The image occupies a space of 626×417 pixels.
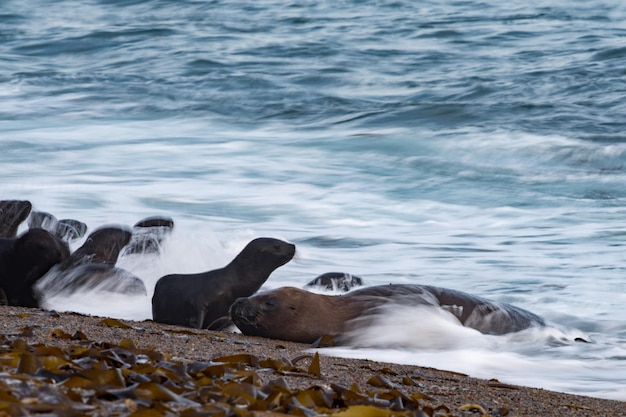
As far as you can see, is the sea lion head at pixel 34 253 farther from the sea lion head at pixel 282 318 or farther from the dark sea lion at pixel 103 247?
the sea lion head at pixel 282 318

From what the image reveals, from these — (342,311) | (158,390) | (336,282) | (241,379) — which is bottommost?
(336,282)

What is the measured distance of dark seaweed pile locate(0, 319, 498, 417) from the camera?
2.42 m

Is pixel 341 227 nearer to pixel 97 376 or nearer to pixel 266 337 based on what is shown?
pixel 266 337

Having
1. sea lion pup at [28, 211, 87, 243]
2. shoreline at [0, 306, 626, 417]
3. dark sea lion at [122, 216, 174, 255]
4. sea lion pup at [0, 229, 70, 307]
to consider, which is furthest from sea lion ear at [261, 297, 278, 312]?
sea lion pup at [28, 211, 87, 243]

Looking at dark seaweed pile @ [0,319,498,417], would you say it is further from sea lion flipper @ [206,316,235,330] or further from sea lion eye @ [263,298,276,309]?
sea lion flipper @ [206,316,235,330]

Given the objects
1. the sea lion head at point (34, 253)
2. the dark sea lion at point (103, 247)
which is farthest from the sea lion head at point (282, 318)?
the dark sea lion at point (103, 247)

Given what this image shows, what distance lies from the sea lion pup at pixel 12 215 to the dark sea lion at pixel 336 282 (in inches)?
78.7

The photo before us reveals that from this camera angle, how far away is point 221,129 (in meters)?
13.2

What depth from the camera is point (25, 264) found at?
5.64 meters

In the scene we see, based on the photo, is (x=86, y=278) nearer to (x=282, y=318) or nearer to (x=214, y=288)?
(x=214, y=288)

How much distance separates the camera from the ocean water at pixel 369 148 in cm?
643

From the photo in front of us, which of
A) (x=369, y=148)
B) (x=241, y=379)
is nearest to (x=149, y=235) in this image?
(x=241, y=379)

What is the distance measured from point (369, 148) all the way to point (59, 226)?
19.1ft

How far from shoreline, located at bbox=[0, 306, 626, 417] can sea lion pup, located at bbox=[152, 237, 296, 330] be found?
0.33 meters
